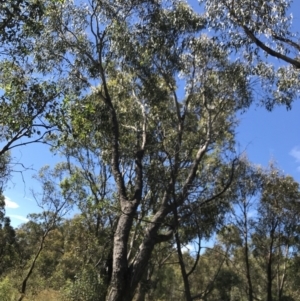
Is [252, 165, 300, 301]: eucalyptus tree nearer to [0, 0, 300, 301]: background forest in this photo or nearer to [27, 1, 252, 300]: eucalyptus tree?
[0, 0, 300, 301]: background forest

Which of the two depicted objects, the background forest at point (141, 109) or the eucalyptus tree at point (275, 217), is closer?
the background forest at point (141, 109)

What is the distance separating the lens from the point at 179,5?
421 inches

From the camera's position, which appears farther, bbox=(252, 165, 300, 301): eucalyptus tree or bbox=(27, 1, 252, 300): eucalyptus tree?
bbox=(252, 165, 300, 301): eucalyptus tree

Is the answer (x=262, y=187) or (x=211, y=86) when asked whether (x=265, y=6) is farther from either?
(x=262, y=187)

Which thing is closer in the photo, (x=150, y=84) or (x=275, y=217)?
(x=150, y=84)

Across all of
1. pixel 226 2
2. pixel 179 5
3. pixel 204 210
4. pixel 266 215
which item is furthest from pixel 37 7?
pixel 266 215

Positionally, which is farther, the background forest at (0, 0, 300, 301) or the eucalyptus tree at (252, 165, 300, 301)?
the eucalyptus tree at (252, 165, 300, 301)

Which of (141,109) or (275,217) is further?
(275,217)

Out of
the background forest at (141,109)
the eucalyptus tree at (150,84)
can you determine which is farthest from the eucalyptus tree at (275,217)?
the eucalyptus tree at (150,84)

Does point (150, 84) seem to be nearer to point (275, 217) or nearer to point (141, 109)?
point (141, 109)

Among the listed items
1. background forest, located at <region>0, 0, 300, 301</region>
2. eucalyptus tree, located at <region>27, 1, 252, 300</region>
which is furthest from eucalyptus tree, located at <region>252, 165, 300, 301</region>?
eucalyptus tree, located at <region>27, 1, 252, 300</region>

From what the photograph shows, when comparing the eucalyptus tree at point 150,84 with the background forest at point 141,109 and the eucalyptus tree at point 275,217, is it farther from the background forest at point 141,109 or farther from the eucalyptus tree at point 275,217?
the eucalyptus tree at point 275,217

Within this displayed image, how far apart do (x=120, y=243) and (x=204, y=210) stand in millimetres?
2992

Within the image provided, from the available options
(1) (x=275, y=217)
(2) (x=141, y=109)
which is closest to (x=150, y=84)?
(2) (x=141, y=109)
